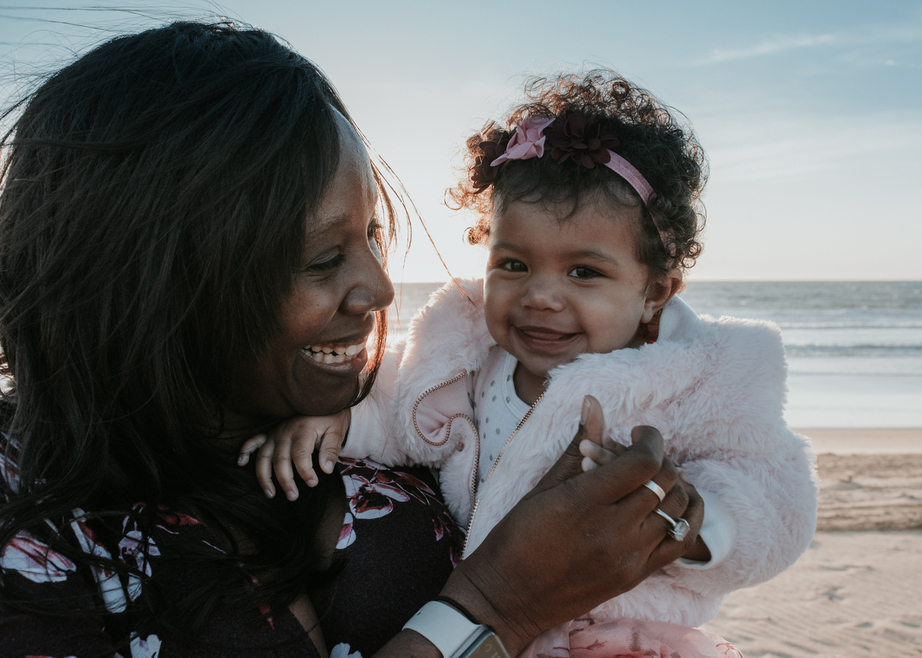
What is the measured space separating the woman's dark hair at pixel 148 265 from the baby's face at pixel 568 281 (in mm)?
766

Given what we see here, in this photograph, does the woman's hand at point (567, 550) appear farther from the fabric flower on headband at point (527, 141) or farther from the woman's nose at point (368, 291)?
the fabric flower on headband at point (527, 141)

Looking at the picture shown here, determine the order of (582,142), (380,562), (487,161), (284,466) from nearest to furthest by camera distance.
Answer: (380,562) → (284,466) → (582,142) → (487,161)

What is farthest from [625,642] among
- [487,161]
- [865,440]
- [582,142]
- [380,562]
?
[865,440]

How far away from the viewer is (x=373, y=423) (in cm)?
203

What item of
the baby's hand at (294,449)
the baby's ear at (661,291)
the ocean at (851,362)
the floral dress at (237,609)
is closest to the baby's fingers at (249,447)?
the baby's hand at (294,449)

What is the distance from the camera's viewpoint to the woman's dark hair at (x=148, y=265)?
135 centimetres

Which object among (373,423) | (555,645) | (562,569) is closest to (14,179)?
(373,423)

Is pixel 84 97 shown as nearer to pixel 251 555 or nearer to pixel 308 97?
pixel 308 97

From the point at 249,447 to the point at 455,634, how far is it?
786 mm

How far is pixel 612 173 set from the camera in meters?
2.05

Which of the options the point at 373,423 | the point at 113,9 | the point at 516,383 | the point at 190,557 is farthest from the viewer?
the point at 516,383

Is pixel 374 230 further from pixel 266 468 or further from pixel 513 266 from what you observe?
pixel 266 468

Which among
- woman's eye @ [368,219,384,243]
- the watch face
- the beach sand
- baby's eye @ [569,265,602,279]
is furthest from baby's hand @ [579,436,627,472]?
the beach sand

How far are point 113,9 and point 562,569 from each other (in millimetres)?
1882
